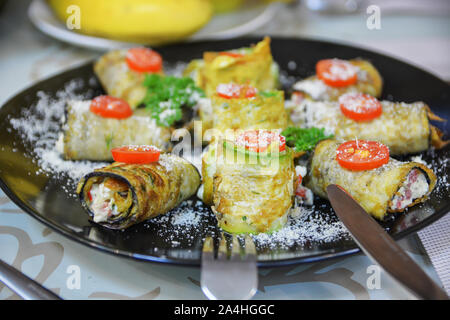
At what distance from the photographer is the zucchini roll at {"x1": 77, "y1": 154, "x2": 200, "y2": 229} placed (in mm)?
1849

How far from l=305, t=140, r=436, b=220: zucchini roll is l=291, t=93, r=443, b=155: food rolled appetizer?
1.20 ft

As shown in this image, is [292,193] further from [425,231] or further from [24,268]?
[24,268]

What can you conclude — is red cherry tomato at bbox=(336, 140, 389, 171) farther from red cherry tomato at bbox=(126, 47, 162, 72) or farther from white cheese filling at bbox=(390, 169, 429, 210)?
red cherry tomato at bbox=(126, 47, 162, 72)

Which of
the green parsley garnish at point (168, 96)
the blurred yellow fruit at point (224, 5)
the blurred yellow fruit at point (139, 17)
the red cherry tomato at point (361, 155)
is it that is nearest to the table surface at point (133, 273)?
the red cherry tomato at point (361, 155)

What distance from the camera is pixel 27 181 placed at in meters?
2.10

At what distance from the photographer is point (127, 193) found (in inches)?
75.0

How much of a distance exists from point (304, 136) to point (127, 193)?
2.99 ft

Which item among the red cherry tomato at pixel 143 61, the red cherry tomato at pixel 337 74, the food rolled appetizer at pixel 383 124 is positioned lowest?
the food rolled appetizer at pixel 383 124

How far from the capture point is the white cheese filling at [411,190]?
1.92m

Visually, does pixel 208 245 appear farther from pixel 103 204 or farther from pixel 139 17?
pixel 139 17

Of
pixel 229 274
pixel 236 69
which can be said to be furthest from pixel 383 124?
pixel 229 274

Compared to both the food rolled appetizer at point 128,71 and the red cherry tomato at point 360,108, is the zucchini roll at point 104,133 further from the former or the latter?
the red cherry tomato at point 360,108

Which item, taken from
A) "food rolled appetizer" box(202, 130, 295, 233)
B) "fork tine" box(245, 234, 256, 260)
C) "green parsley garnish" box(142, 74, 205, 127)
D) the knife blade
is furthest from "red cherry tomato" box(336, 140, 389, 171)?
"green parsley garnish" box(142, 74, 205, 127)

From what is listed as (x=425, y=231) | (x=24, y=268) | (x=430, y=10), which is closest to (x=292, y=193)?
(x=425, y=231)
